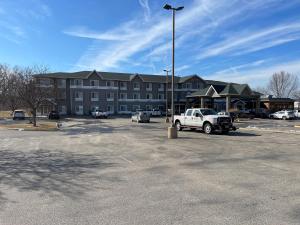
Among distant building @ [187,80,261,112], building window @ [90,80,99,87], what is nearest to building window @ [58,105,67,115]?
building window @ [90,80,99,87]

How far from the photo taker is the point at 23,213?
18.2 feet

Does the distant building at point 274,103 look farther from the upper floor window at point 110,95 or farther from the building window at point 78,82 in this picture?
the building window at point 78,82

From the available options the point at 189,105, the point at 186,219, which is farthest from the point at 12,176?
the point at 189,105

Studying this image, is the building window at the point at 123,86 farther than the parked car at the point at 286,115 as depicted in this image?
Yes

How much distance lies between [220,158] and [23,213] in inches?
314

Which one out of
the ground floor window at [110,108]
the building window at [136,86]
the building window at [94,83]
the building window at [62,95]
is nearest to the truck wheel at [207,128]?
the building window at [62,95]

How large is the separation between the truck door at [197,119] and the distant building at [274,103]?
45.9 metres

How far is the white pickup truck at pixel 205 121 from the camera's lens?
2272cm

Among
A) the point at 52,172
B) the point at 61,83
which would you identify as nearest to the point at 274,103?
the point at 61,83

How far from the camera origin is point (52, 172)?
9258 mm

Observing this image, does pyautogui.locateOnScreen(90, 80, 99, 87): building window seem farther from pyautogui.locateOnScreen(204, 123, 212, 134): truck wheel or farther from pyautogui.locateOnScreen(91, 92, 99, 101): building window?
pyautogui.locateOnScreen(204, 123, 212, 134): truck wheel

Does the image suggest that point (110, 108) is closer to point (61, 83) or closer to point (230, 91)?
point (61, 83)

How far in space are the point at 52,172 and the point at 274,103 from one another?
65.1 metres

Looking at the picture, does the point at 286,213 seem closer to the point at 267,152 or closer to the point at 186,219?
the point at 186,219
